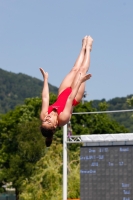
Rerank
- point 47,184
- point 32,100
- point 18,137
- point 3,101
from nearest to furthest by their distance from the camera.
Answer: point 47,184 → point 18,137 → point 32,100 → point 3,101

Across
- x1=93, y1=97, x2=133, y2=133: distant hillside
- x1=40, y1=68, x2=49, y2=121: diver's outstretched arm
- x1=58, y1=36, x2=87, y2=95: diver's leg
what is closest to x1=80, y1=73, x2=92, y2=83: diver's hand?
x1=40, y1=68, x2=49, y2=121: diver's outstretched arm

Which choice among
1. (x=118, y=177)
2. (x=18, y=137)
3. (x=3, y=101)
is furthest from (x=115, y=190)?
(x=3, y=101)

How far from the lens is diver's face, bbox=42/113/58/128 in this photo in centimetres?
1083

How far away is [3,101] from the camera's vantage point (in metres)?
185

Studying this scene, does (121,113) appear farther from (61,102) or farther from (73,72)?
(61,102)

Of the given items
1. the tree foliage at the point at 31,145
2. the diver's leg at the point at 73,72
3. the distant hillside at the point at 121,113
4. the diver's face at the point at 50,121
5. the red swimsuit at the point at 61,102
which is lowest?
the diver's face at the point at 50,121

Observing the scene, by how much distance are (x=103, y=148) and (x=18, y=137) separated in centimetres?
2600

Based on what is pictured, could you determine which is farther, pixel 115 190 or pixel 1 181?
pixel 1 181

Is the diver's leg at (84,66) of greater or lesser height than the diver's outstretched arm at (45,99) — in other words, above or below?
above

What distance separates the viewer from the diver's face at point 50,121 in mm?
10831

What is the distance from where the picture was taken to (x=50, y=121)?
427 inches

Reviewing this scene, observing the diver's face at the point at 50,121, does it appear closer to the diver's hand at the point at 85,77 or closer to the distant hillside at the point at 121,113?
the diver's hand at the point at 85,77

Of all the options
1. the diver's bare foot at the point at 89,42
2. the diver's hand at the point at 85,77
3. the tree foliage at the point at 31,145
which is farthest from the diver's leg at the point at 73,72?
the tree foliage at the point at 31,145

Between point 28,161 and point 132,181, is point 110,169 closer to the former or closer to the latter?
point 132,181
